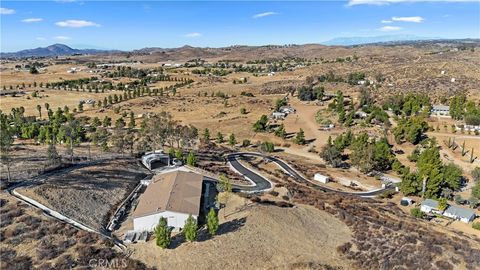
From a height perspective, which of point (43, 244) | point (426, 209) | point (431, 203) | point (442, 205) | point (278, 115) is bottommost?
point (426, 209)

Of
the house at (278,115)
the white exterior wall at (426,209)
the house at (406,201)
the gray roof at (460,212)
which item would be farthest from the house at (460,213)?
the house at (278,115)

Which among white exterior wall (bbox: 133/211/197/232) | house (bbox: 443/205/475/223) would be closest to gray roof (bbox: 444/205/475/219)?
house (bbox: 443/205/475/223)

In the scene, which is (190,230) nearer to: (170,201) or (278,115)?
(170,201)

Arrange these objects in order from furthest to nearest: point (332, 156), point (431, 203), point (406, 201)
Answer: point (332, 156) → point (406, 201) → point (431, 203)

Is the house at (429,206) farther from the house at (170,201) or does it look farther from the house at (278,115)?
the house at (278,115)

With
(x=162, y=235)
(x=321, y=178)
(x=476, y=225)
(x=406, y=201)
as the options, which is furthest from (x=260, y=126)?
(x=162, y=235)

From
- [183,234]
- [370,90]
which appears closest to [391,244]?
[183,234]
